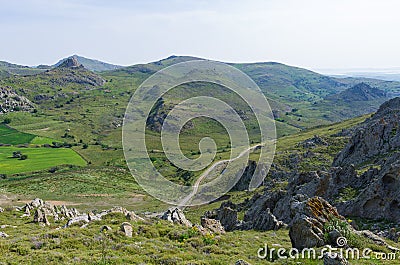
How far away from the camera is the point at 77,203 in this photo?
89438mm

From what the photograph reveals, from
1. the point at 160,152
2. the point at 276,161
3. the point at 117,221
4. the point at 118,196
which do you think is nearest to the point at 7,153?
the point at 160,152

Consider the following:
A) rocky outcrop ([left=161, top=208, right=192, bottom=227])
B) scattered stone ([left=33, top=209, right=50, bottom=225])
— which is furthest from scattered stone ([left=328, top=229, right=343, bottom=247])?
scattered stone ([left=33, top=209, right=50, bottom=225])

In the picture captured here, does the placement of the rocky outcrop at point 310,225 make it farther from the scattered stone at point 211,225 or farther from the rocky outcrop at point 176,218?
the rocky outcrop at point 176,218

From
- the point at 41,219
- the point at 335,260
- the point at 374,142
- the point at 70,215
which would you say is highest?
the point at 335,260

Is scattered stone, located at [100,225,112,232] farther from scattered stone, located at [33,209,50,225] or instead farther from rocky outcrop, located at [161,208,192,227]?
scattered stone, located at [33,209,50,225]

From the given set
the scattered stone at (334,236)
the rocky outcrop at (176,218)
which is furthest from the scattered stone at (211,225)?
the scattered stone at (334,236)

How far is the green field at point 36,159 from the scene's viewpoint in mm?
137988

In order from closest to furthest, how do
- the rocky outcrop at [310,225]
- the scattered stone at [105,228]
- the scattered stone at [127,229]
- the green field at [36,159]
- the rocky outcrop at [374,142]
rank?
the rocky outcrop at [310,225] → the scattered stone at [127,229] → the scattered stone at [105,228] → the rocky outcrop at [374,142] → the green field at [36,159]

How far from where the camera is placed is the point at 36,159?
15475 centimetres

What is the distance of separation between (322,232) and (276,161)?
78444 millimetres

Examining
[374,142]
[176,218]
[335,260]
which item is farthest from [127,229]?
[374,142]

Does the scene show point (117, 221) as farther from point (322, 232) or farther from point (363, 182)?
point (363, 182)

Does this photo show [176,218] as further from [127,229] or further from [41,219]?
[41,219]

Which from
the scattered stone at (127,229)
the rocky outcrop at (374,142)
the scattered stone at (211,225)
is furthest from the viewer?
the rocky outcrop at (374,142)
